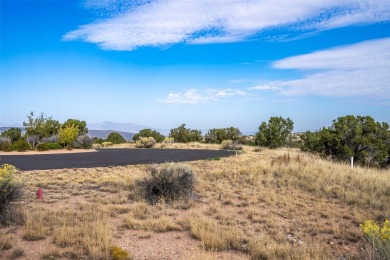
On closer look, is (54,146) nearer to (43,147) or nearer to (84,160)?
(43,147)

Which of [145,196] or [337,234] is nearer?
[337,234]

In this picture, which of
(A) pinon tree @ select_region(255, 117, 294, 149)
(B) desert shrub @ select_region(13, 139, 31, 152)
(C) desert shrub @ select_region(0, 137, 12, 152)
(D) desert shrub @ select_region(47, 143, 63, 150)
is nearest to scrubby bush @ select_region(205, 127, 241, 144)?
(A) pinon tree @ select_region(255, 117, 294, 149)

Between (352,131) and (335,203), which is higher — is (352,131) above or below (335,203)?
above

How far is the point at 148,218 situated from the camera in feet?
29.2

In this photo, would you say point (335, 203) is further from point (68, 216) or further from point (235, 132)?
point (235, 132)

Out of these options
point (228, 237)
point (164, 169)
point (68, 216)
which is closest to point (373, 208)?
point (228, 237)

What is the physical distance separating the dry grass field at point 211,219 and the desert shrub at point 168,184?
43cm

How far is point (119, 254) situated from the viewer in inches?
246

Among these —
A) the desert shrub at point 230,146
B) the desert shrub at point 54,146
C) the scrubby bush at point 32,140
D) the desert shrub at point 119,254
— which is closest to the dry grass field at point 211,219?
the desert shrub at point 119,254

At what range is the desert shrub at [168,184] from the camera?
11359 mm

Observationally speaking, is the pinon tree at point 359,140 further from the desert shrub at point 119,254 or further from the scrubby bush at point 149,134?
the scrubby bush at point 149,134

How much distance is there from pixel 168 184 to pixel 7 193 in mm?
4949

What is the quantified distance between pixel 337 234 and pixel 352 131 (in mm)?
16985

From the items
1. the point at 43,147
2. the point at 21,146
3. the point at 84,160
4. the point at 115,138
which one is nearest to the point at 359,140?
the point at 84,160
